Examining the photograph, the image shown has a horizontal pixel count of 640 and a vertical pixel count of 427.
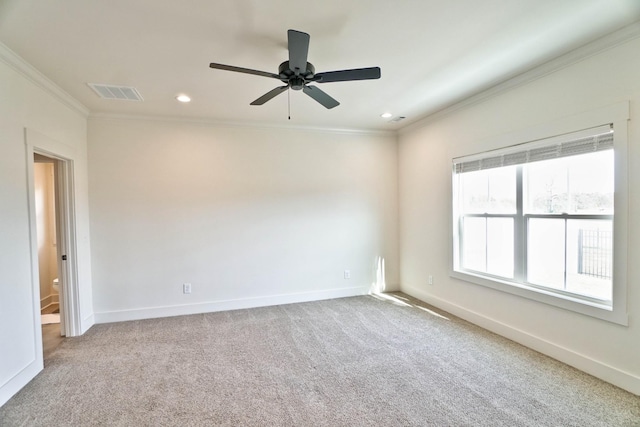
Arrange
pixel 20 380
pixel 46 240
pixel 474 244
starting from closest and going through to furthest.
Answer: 1. pixel 20 380
2. pixel 474 244
3. pixel 46 240

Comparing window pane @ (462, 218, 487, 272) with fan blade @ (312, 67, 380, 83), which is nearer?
fan blade @ (312, 67, 380, 83)

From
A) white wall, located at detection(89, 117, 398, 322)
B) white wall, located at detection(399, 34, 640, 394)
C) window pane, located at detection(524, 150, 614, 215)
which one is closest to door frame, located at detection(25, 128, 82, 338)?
white wall, located at detection(89, 117, 398, 322)

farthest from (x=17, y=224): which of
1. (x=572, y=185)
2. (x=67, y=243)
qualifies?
(x=572, y=185)

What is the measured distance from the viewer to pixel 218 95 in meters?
3.24

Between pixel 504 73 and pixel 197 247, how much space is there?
416 cm

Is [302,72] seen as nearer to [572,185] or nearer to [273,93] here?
[273,93]

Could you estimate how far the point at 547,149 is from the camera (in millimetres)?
2752

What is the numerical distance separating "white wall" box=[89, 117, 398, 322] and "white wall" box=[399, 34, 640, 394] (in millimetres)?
554

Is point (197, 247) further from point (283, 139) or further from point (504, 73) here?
point (504, 73)

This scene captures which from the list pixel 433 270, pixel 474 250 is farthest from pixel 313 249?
pixel 474 250

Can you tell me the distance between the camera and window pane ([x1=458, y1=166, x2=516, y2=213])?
323 cm

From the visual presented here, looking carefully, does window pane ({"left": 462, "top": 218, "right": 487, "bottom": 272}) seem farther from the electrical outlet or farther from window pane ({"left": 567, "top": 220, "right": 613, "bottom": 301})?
the electrical outlet

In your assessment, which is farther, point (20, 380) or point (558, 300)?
point (558, 300)

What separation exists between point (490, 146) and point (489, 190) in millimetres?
535
